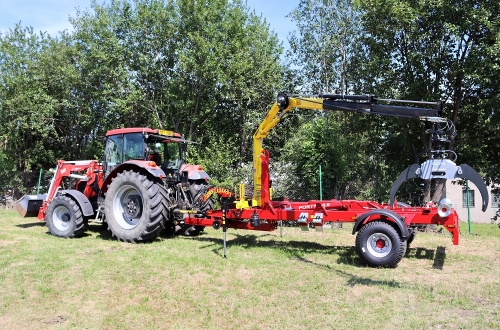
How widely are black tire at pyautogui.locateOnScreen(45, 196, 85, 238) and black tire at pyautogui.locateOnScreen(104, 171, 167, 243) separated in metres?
0.90

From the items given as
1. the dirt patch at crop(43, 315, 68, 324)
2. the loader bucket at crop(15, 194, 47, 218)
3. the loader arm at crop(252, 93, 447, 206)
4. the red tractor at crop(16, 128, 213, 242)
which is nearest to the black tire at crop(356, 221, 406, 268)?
Result: the loader arm at crop(252, 93, 447, 206)

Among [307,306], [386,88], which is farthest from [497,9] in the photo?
[307,306]

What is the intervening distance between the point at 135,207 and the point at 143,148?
4.43 feet

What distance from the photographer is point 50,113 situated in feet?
61.1

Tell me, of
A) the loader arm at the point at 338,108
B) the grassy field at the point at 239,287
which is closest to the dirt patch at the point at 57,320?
the grassy field at the point at 239,287

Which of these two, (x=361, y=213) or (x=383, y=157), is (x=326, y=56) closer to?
(x=383, y=157)

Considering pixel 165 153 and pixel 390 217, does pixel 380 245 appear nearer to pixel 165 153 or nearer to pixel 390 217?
pixel 390 217

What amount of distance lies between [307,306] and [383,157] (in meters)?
11.6

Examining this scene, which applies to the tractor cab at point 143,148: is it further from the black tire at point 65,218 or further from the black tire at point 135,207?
the black tire at point 65,218

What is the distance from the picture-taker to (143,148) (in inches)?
380

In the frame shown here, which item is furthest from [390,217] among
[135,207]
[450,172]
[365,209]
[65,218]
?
[65,218]

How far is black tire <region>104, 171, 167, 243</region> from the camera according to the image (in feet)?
28.6

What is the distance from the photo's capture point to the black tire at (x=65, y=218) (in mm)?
9695

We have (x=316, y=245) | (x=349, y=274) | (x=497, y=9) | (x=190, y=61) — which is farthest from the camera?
(x=190, y=61)
